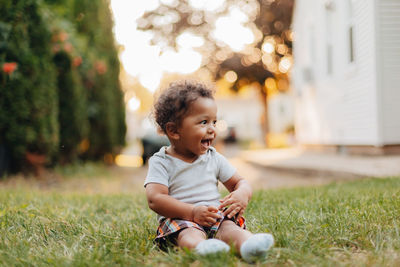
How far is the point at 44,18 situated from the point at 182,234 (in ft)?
19.4

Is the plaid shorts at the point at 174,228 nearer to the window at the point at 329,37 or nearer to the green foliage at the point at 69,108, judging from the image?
the green foliage at the point at 69,108

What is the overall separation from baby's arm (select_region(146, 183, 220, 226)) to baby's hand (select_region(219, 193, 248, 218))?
0.10 m

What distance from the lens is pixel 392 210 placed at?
8.90 ft

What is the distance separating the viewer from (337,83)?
9.81 meters

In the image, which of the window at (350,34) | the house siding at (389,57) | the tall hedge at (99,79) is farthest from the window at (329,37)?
the tall hedge at (99,79)

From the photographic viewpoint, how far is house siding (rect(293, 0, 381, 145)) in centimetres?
760

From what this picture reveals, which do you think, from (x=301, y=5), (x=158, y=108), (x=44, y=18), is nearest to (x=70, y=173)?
(x=44, y=18)

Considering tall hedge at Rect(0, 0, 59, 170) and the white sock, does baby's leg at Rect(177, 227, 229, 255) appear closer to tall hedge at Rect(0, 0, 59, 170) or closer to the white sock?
the white sock

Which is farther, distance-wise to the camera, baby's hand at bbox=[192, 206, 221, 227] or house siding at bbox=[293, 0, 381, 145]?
house siding at bbox=[293, 0, 381, 145]

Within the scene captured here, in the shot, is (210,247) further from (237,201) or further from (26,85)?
(26,85)

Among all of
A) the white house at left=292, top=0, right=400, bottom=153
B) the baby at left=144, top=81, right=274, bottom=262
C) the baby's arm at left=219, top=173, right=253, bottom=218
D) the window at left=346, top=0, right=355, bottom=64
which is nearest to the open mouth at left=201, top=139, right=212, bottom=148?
the baby at left=144, top=81, right=274, bottom=262

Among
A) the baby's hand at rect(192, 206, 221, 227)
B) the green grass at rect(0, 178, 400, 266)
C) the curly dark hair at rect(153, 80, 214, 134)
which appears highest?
the curly dark hair at rect(153, 80, 214, 134)

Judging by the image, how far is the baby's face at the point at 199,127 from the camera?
2.30 m

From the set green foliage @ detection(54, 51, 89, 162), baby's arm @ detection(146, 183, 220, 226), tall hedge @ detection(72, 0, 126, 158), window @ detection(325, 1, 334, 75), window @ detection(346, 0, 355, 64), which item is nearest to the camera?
baby's arm @ detection(146, 183, 220, 226)
